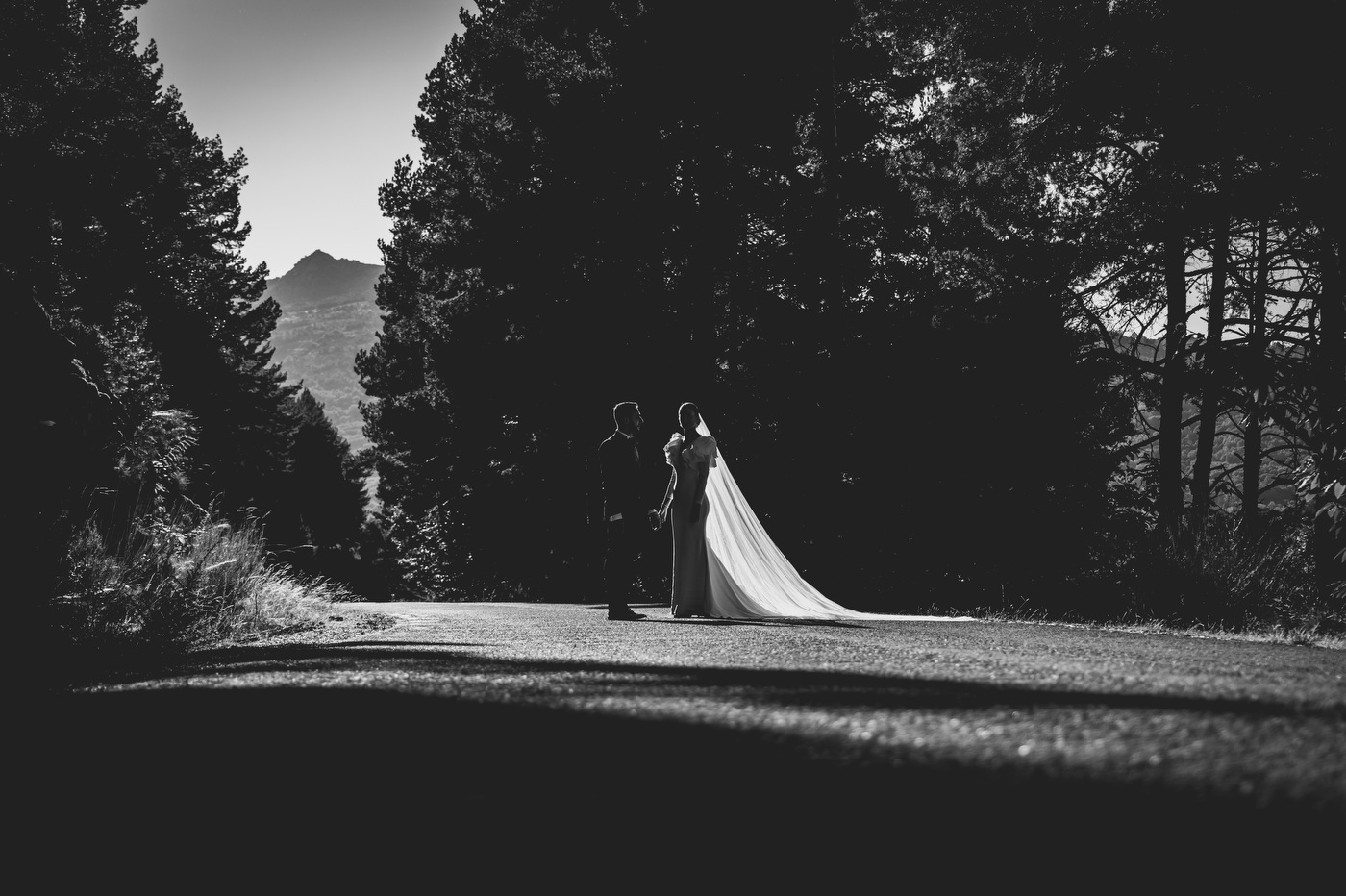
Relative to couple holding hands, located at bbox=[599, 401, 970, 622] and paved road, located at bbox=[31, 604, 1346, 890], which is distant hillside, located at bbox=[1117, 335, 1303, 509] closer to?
couple holding hands, located at bbox=[599, 401, 970, 622]

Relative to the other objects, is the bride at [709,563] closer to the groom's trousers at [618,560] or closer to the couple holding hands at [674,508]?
the couple holding hands at [674,508]

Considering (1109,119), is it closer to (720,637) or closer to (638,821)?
(720,637)

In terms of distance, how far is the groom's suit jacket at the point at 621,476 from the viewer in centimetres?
1042

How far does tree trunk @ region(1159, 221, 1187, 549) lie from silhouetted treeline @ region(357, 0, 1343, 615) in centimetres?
7

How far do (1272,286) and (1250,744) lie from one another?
18138mm

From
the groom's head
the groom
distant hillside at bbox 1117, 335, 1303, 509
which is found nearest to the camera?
the groom's head

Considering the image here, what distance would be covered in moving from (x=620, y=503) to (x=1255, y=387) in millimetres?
6627

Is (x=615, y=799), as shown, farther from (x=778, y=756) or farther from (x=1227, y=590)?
(x=1227, y=590)

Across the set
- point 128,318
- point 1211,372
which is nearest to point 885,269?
point 1211,372

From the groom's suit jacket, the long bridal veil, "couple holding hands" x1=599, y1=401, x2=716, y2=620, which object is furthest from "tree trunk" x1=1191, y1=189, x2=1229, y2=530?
the groom's suit jacket

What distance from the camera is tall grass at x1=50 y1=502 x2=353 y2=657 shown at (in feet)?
22.7

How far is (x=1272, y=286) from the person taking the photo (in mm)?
17281

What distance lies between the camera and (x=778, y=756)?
7.79ft

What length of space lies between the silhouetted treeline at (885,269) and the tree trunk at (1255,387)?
0.16 m
